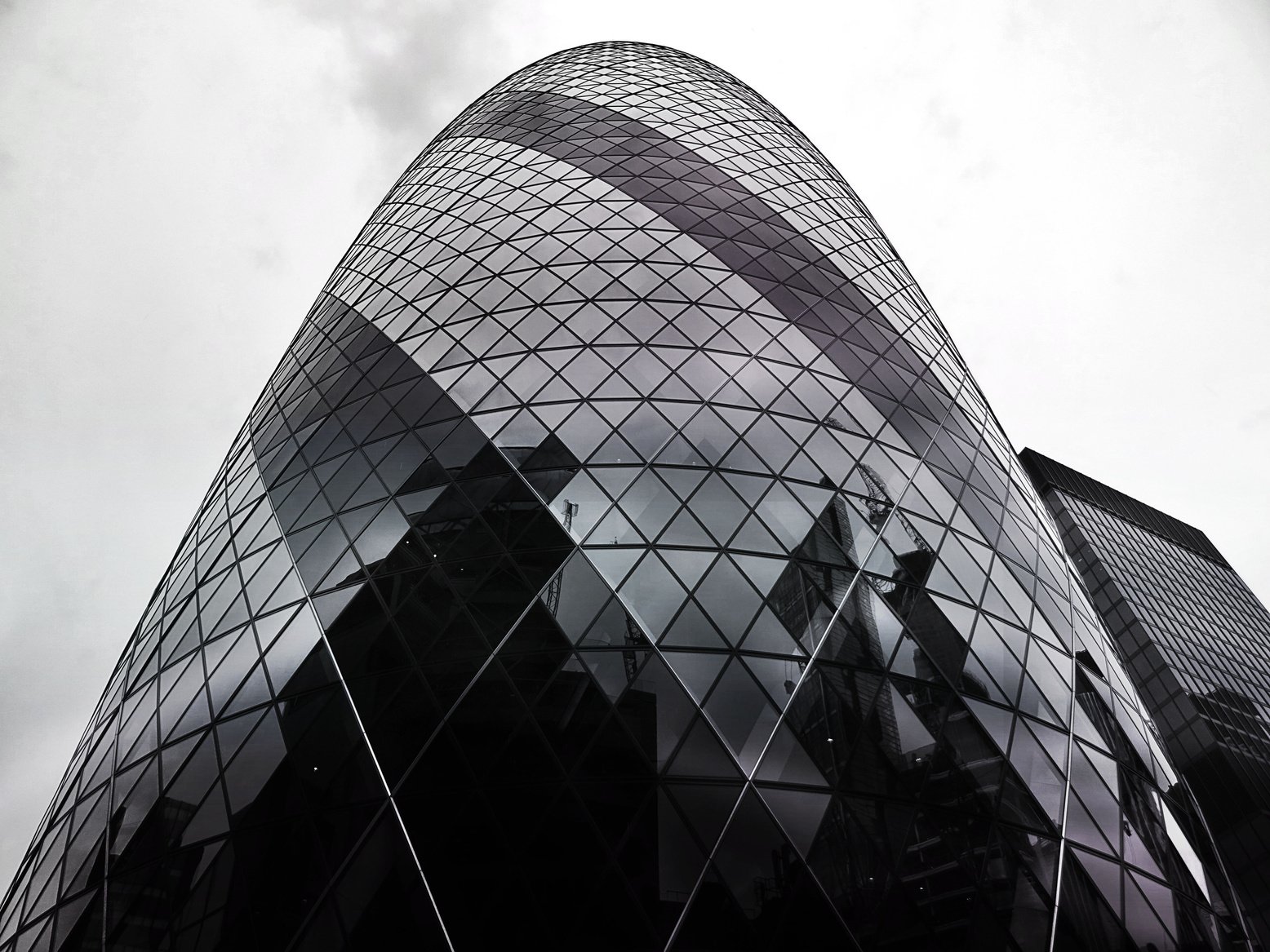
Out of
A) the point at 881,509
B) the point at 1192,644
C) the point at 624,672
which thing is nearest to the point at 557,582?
the point at 624,672

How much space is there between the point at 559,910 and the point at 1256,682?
78.5 metres

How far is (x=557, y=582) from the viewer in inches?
500

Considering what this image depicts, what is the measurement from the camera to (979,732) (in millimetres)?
11836

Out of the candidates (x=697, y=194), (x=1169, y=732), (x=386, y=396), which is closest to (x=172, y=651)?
(x=386, y=396)

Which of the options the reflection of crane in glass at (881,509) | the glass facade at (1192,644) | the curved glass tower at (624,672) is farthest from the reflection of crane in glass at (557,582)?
the glass facade at (1192,644)

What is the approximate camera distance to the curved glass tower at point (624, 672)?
33.2 feet

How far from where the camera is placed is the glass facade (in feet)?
165

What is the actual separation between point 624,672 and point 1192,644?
235 ft

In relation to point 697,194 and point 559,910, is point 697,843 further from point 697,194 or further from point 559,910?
point 697,194

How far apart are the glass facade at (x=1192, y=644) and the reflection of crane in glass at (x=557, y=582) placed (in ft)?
159

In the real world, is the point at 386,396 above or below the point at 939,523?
above

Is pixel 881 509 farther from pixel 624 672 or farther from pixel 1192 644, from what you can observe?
pixel 1192 644

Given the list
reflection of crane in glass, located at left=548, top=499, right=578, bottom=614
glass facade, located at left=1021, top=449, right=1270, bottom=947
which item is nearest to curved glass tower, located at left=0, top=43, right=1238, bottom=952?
reflection of crane in glass, located at left=548, top=499, right=578, bottom=614

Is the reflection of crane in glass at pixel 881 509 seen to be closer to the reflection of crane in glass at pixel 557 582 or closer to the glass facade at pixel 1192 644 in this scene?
the reflection of crane in glass at pixel 557 582
